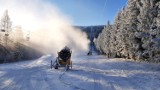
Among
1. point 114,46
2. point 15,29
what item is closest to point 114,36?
point 114,46

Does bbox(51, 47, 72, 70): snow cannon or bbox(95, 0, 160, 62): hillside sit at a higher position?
bbox(95, 0, 160, 62): hillside

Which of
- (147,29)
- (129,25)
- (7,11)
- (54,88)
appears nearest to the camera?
(54,88)

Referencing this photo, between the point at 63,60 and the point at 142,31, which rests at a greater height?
the point at 142,31

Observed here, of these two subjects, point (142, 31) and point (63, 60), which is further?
point (142, 31)

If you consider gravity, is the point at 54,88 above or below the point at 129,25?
below

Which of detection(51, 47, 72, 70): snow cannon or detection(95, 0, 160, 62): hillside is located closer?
detection(95, 0, 160, 62): hillside

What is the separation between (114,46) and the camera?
62.3 m

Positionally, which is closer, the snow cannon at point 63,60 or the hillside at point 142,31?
the hillside at point 142,31

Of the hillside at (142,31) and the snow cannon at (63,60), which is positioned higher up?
the hillside at (142,31)

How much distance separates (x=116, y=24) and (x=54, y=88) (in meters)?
46.7

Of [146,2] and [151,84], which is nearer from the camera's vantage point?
[151,84]

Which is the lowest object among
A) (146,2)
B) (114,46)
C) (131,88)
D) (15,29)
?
(131,88)

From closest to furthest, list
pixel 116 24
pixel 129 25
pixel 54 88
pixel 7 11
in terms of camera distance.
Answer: pixel 54 88, pixel 129 25, pixel 116 24, pixel 7 11

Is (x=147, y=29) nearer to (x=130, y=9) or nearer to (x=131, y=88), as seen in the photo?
(x=130, y=9)
